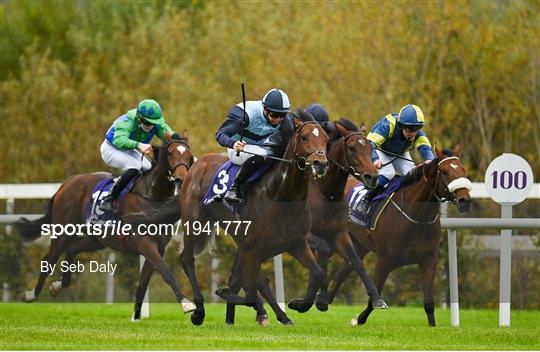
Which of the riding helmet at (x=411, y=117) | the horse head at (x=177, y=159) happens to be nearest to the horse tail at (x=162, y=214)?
the horse head at (x=177, y=159)

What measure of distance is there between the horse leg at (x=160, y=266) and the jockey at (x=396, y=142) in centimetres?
174

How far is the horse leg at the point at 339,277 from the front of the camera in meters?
12.9

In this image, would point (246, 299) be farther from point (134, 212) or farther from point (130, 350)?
point (130, 350)

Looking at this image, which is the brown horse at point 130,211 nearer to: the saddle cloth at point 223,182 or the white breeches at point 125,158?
the white breeches at point 125,158

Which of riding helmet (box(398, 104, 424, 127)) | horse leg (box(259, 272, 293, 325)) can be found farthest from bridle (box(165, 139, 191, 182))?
riding helmet (box(398, 104, 424, 127))

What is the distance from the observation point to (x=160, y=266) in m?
12.8

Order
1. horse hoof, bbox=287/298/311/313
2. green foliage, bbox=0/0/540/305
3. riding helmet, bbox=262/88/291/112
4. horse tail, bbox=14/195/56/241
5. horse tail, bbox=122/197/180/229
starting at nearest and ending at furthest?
riding helmet, bbox=262/88/291/112 < horse hoof, bbox=287/298/311/313 < horse tail, bbox=122/197/180/229 < horse tail, bbox=14/195/56/241 < green foliage, bbox=0/0/540/305

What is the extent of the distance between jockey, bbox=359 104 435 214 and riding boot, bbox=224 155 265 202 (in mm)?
1128

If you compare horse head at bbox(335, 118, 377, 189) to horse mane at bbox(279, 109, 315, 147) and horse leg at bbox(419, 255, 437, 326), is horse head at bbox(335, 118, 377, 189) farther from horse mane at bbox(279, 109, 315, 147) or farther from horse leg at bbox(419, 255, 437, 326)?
horse leg at bbox(419, 255, 437, 326)

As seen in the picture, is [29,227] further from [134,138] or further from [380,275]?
[380,275]

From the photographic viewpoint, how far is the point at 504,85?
27.0m

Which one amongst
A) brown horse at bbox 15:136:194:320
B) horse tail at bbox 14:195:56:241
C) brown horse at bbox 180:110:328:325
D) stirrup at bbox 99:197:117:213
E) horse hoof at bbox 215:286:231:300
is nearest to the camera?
brown horse at bbox 180:110:328:325

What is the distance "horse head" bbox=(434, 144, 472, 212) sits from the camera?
12229mm

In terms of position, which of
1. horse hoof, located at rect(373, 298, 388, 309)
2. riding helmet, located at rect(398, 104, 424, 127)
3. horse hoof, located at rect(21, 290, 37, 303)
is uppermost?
riding helmet, located at rect(398, 104, 424, 127)
